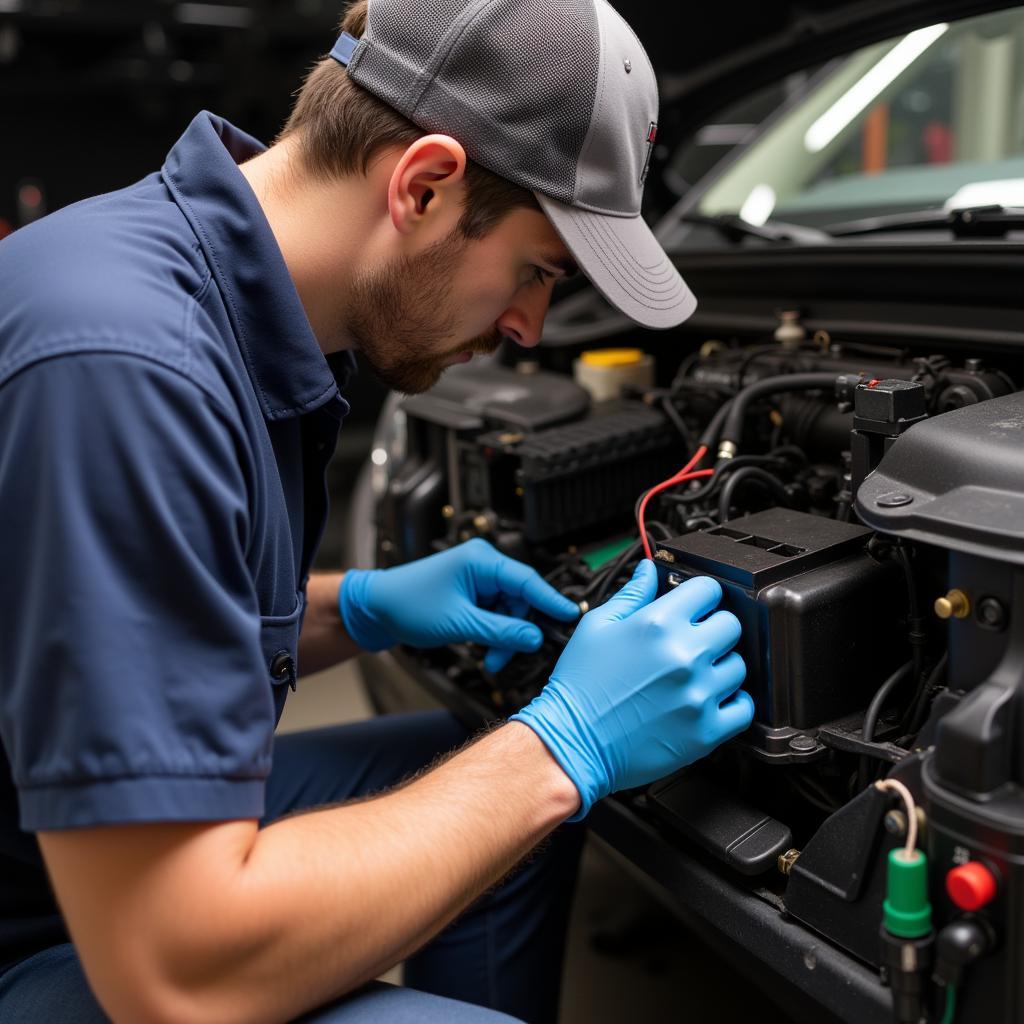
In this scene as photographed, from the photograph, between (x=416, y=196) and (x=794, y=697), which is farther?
(x=416, y=196)

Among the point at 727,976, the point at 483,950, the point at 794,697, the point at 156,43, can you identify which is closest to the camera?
the point at 794,697

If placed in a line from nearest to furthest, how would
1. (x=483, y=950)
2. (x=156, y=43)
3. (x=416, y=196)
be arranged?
(x=416, y=196) < (x=483, y=950) < (x=156, y=43)

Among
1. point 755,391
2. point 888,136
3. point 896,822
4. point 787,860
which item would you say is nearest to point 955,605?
point 896,822

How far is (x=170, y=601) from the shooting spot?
743mm

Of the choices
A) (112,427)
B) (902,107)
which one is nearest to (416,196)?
(112,427)

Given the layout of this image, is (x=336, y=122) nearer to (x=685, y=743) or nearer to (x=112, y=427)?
(x=112, y=427)

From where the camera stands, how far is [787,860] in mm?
883

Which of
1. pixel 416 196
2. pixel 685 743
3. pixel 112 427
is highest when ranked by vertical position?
pixel 416 196

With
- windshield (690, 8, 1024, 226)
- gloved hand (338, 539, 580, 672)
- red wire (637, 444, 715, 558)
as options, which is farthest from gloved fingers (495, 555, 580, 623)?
windshield (690, 8, 1024, 226)

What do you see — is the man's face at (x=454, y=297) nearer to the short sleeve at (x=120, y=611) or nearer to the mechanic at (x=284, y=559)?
the mechanic at (x=284, y=559)

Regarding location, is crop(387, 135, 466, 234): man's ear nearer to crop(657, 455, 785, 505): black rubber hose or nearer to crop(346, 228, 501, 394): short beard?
crop(346, 228, 501, 394): short beard

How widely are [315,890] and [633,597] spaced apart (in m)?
0.41

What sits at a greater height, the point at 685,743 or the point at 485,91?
the point at 485,91

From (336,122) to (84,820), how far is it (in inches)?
27.3
